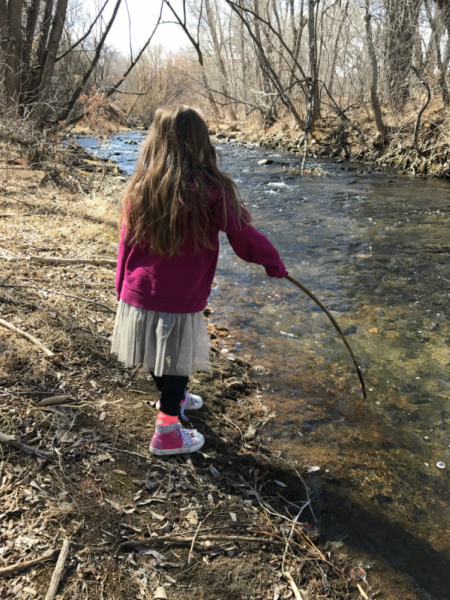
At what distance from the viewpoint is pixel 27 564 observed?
170cm

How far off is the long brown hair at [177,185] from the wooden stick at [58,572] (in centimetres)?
130

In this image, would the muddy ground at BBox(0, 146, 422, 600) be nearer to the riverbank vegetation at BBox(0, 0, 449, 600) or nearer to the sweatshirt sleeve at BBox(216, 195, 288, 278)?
the riverbank vegetation at BBox(0, 0, 449, 600)

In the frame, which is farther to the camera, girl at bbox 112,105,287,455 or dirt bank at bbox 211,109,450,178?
dirt bank at bbox 211,109,450,178

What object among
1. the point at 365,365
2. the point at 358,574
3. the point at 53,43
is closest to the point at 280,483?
the point at 358,574

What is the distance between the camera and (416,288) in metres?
5.49

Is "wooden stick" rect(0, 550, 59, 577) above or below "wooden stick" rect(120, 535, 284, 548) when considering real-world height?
above

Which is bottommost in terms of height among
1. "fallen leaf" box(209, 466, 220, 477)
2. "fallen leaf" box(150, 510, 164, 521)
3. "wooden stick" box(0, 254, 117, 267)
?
"fallen leaf" box(209, 466, 220, 477)

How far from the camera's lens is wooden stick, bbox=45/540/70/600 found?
161 centimetres

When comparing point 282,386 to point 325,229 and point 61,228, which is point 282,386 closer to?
point 61,228

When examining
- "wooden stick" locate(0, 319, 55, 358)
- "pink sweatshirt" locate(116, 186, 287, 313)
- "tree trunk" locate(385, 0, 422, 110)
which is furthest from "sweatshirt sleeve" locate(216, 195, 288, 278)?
"tree trunk" locate(385, 0, 422, 110)

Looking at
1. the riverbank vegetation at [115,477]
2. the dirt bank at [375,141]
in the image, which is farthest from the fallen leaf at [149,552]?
the dirt bank at [375,141]

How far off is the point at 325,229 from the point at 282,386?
5.03 m

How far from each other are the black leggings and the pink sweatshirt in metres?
0.41

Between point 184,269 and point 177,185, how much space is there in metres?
0.39
